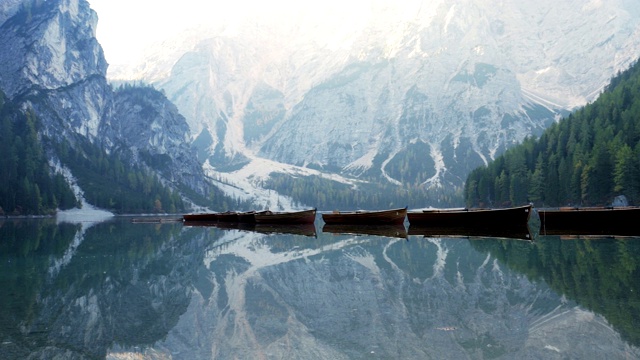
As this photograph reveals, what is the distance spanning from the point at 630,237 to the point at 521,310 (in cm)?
3009

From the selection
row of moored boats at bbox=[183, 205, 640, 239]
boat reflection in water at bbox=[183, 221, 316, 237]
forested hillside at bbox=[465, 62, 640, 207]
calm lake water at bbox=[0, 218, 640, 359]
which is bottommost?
calm lake water at bbox=[0, 218, 640, 359]

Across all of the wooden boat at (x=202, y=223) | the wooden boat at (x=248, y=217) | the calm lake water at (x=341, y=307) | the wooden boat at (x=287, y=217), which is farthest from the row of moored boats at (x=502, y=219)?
the wooden boat at (x=202, y=223)

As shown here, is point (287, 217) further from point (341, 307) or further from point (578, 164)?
point (578, 164)

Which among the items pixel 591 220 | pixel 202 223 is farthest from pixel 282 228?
pixel 202 223

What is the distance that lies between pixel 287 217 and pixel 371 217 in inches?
653

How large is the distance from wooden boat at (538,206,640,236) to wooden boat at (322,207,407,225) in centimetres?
1776

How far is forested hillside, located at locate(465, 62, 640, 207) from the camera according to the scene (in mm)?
122938

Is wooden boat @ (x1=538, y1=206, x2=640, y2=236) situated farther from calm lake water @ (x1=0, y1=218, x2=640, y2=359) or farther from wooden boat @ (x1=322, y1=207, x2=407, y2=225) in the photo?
wooden boat @ (x1=322, y1=207, x2=407, y2=225)

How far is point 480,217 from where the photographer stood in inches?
2480

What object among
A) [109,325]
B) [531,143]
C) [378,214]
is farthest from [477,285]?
[531,143]

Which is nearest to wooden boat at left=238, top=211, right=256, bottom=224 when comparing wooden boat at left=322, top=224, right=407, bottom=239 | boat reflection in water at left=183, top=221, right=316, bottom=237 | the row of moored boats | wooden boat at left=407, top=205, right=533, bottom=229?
boat reflection in water at left=183, top=221, right=316, bottom=237

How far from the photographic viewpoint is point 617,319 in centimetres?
1644

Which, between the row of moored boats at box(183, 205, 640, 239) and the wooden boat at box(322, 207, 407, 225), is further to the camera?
the wooden boat at box(322, 207, 407, 225)

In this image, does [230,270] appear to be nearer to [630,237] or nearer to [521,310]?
[521,310]
